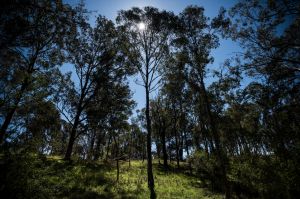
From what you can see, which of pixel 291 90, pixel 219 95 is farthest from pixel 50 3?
pixel 219 95

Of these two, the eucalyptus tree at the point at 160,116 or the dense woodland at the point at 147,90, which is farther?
the eucalyptus tree at the point at 160,116

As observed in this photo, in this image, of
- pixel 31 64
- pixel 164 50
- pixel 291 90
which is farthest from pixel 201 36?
pixel 31 64

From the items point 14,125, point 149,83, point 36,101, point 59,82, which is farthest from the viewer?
point 59,82

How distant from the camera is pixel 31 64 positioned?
19766 mm

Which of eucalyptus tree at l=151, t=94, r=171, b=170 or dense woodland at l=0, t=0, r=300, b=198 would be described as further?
eucalyptus tree at l=151, t=94, r=171, b=170

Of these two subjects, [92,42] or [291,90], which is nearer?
[291,90]

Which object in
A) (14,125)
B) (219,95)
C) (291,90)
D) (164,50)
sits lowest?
(14,125)

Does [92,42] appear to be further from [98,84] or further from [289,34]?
[289,34]

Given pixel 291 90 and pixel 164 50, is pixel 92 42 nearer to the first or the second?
pixel 164 50

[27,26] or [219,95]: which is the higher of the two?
[219,95]

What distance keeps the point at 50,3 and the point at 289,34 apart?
16726 mm

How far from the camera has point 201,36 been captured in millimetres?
20062

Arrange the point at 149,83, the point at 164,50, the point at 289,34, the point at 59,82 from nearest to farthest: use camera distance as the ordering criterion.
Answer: the point at 289,34, the point at 149,83, the point at 164,50, the point at 59,82

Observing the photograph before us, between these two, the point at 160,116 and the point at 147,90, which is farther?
the point at 160,116
